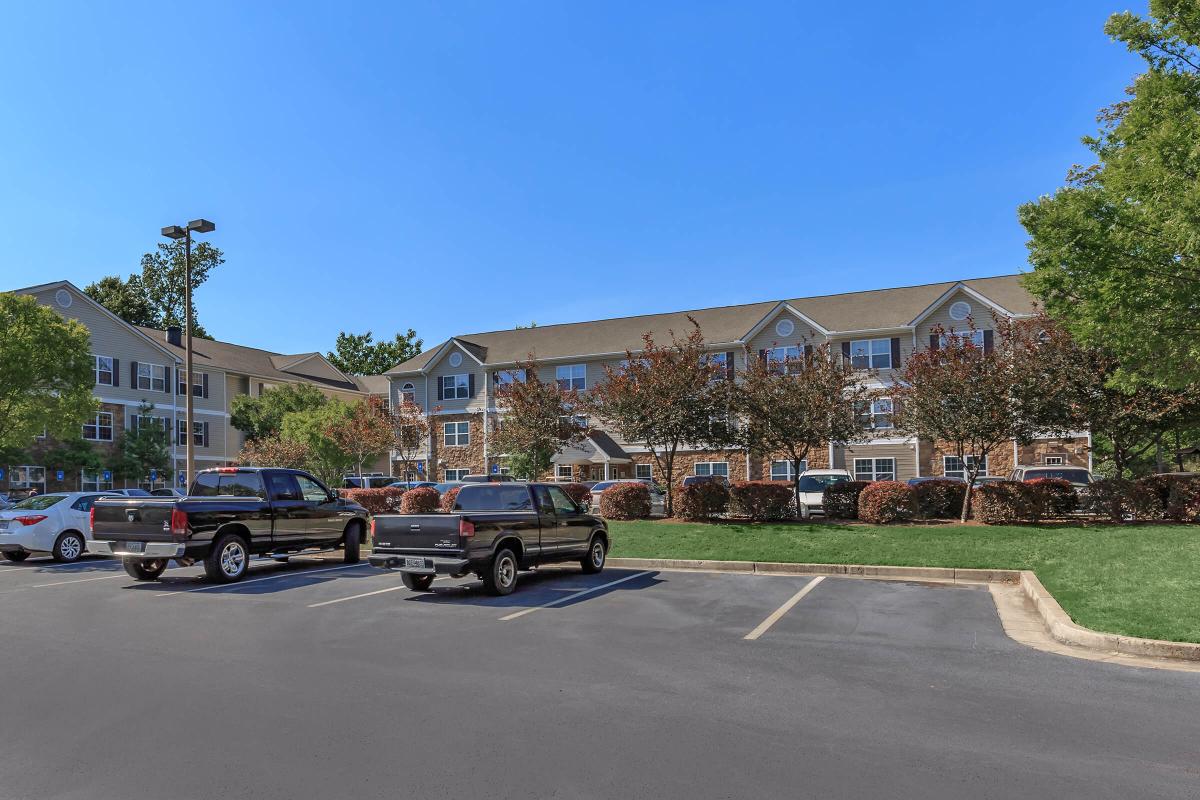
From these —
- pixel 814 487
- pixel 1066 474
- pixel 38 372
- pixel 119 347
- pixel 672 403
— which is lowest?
pixel 814 487

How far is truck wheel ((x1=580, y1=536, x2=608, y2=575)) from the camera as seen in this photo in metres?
14.6

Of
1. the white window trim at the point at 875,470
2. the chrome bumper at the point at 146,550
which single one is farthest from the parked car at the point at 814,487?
the chrome bumper at the point at 146,550

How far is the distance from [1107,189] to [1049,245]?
4.60ft

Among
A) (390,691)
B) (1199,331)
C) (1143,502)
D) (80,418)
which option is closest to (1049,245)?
(1199,331)

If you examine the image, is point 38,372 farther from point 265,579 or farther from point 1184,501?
point 1184,501

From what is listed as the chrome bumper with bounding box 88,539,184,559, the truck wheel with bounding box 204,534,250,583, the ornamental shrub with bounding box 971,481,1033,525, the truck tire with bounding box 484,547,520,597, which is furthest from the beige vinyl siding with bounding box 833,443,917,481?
the chrome bumper with bounding box 88,539,184,559

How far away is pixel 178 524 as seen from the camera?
43.8 feet

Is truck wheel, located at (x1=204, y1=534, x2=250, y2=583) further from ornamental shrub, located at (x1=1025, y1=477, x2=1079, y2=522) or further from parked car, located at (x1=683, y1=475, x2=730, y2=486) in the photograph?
ornamental shrub, located at (x1=1025, y1=477, x2=1079, y2=522)

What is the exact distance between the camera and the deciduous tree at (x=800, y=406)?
21.4m

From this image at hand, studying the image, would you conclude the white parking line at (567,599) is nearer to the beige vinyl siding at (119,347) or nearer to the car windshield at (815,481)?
the car windshield at (815,481)

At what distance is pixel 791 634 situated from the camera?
927 centimetres

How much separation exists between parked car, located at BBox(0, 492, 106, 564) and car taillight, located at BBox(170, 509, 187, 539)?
22.3ft

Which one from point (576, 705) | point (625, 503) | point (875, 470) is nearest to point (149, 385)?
point (625, 503)

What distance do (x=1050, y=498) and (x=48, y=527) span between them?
22408mm
